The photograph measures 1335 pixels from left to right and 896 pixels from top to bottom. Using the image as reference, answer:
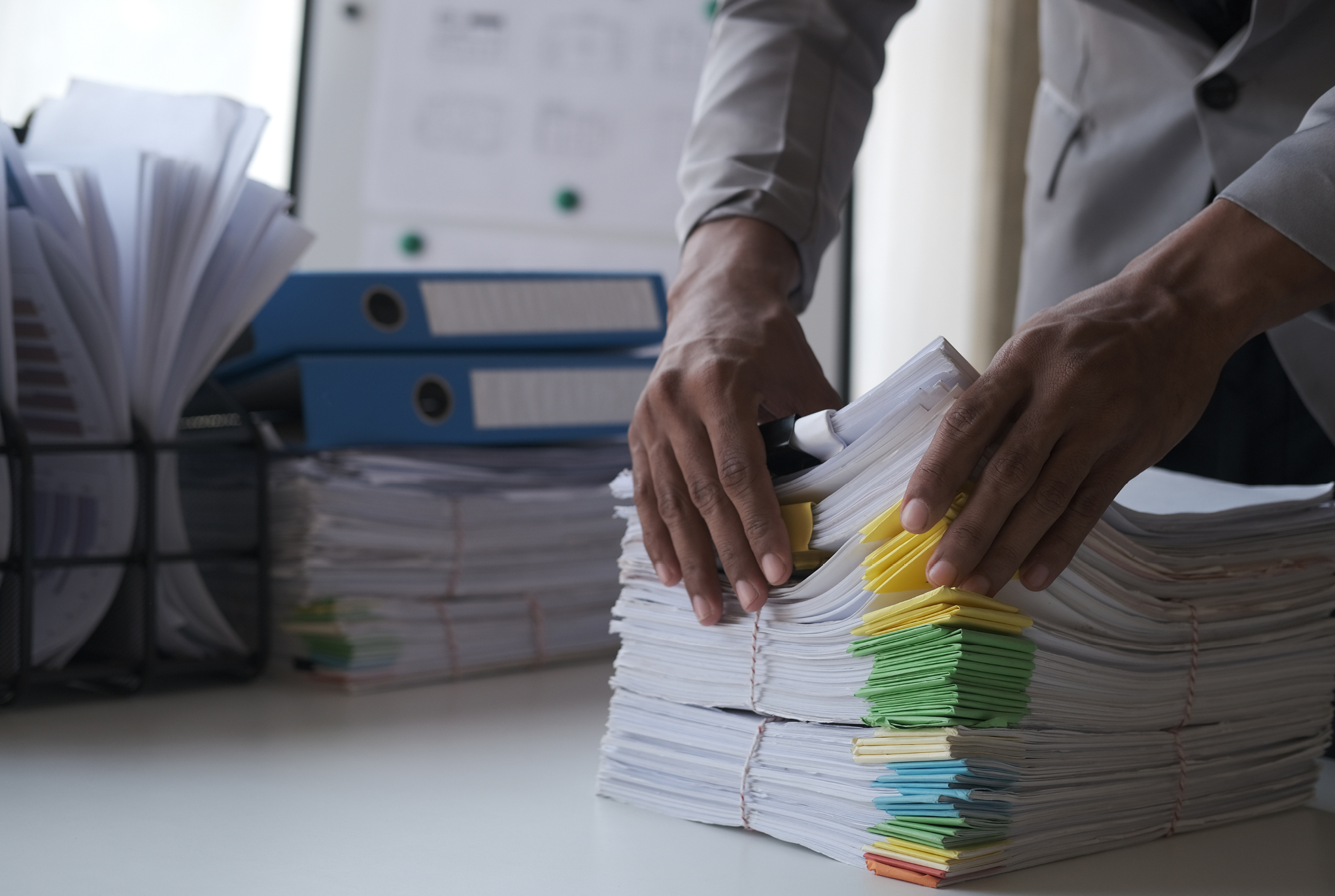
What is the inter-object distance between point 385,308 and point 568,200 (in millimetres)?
1494

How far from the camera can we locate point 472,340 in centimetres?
125

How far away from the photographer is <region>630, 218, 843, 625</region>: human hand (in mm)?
689

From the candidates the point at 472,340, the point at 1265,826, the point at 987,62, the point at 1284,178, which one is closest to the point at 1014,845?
the point at 1265,826

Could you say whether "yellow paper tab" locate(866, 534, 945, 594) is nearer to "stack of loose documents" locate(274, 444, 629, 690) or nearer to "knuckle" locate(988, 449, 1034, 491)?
"knuckle" locate(988, 449, 1034, 491)

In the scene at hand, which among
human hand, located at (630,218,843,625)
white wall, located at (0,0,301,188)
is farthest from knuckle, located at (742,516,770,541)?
white wall, located at (0,0,301,188)

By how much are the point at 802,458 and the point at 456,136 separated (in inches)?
83.3

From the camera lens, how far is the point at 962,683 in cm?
56

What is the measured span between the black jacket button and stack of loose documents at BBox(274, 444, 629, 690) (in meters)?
0.71

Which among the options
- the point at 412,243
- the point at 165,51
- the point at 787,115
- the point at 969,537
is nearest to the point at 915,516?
the point at 969,537

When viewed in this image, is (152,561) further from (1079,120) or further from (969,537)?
(1079,120)

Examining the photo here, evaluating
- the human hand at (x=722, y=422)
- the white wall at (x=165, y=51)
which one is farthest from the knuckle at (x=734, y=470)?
the white wall at (x=165, y=51)

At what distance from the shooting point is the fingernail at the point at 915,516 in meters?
0.57

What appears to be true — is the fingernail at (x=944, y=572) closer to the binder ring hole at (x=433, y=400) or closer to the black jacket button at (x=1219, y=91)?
the black jacket button at (x=1219, y=91)

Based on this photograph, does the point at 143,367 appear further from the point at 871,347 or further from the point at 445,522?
the point at 871,347
